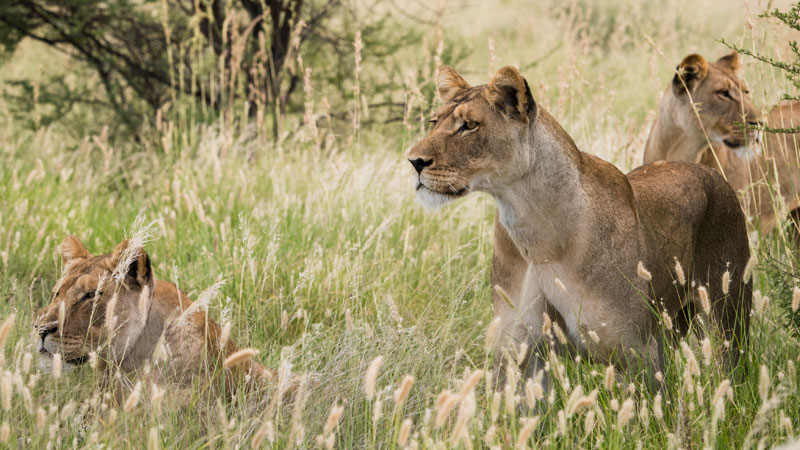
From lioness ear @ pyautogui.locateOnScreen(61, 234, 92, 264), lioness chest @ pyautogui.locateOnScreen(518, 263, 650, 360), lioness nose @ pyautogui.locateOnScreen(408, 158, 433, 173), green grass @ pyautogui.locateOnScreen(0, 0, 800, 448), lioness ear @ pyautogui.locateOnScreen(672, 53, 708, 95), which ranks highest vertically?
lioness ear @ pyautogui.locateOnScreen(672, 53, 708, 95)

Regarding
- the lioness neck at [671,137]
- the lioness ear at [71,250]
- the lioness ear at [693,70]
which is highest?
the lioness ear at [693,70]

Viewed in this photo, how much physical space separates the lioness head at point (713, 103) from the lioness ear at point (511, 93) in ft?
9.58

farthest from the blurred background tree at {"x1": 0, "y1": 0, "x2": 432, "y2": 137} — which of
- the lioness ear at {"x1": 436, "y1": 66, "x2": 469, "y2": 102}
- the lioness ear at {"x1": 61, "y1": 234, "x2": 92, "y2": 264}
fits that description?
the lioness ear at {"x1": 436, "y1": 66, "x2": 469, "y2": 102}

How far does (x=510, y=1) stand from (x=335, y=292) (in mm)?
11532

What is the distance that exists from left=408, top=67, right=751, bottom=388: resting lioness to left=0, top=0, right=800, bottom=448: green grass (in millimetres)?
214

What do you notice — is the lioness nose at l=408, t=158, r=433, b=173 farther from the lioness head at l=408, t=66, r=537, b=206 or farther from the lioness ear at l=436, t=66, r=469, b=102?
the lioness ear at l=436, t=66, r=469, b=102

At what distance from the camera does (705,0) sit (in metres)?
23.5

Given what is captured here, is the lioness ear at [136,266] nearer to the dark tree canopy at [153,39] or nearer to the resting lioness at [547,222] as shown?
the resting lioness at [547,222]

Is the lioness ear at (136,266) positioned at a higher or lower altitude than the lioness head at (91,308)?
higher

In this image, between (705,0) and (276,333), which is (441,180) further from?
(705,0)

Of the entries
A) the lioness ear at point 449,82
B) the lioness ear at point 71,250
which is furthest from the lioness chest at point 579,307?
the lioness ear at point 71,250

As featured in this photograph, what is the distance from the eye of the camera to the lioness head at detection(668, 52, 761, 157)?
658 centimetres

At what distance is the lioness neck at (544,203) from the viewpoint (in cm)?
397

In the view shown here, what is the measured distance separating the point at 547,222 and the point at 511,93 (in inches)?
20.2
